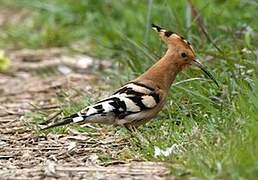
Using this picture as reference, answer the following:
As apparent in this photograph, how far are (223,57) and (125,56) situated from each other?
1.46 metres

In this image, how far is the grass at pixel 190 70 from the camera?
389 centimetres

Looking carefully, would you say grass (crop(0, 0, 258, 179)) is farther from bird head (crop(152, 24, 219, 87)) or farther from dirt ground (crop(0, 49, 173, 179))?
bird head (crop(152, 24, 219, 87))

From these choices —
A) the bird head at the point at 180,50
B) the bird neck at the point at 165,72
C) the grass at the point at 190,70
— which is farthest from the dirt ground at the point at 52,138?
the bird head at the point at 180,50

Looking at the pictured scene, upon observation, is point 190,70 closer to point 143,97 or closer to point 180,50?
point 180,50

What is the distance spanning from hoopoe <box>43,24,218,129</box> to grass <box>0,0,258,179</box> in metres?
0.13

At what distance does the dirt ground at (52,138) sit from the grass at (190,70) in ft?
0.49

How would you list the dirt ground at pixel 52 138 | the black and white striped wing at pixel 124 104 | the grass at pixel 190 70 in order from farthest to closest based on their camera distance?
the black and white striped wing at pixel 124 104, the dirt ground at pixel 52 138, the grass at pixel 190 70

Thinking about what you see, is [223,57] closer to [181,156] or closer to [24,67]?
[181,156]

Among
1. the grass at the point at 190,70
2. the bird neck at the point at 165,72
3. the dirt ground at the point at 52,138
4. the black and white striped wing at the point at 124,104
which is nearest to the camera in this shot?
the grass at the point at 190,70

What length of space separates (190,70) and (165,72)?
2.46ft

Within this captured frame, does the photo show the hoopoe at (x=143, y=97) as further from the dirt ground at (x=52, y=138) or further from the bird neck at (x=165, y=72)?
the dirt ground at (x=52, y=138)

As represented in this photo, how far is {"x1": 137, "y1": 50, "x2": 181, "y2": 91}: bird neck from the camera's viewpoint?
4812 mm

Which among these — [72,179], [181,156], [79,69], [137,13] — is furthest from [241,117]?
[137,13]

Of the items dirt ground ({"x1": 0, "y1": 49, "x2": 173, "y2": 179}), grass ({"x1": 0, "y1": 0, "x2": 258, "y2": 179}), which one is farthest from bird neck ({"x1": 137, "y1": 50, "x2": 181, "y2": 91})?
dirt ground ({"x1": 0, "y1": 49, "x2": 173, "y2": 179})
